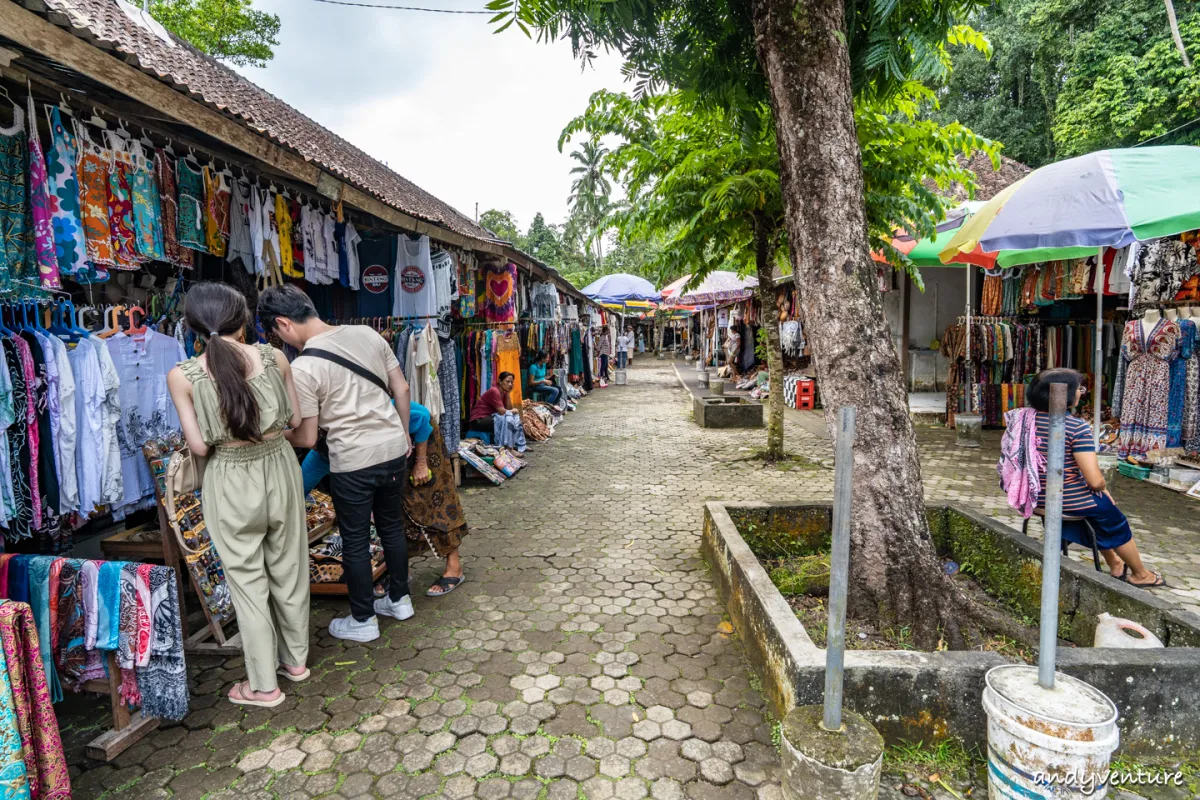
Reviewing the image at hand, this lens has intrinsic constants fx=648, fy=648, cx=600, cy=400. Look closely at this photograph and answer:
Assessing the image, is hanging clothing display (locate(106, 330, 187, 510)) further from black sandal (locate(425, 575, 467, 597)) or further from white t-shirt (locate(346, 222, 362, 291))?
white t-shirt (locate(346, 222, 362, 291))

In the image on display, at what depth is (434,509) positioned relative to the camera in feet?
13.9

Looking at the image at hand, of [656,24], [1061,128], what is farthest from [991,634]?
[1061,128]

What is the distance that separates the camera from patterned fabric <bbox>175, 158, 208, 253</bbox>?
3777 millimetres

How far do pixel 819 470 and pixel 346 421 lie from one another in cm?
598

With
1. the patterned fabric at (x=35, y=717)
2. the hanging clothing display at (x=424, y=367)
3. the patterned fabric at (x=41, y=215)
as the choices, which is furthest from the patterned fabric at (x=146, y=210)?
the hanging clothing display at (x=424, y=367)

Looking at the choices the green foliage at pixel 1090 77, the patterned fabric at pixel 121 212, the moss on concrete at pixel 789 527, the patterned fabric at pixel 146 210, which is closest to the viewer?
the patterned fabric at pixel 121 212

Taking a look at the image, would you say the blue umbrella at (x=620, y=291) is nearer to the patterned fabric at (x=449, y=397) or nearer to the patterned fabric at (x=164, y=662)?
the patterned fabric at (x=449, y=397)

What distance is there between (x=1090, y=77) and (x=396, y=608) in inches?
823

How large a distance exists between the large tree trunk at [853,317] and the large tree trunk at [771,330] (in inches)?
164

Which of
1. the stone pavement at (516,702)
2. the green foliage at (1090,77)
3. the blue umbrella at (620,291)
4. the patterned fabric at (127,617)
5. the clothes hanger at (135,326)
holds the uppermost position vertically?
the green foliage at (1090,77)

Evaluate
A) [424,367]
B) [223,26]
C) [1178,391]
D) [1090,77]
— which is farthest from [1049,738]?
[223,26]

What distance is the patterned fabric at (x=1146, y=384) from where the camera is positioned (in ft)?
21.5

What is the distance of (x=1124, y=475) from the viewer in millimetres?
7207

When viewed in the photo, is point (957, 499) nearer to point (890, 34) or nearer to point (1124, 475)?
point (1124, 475)
